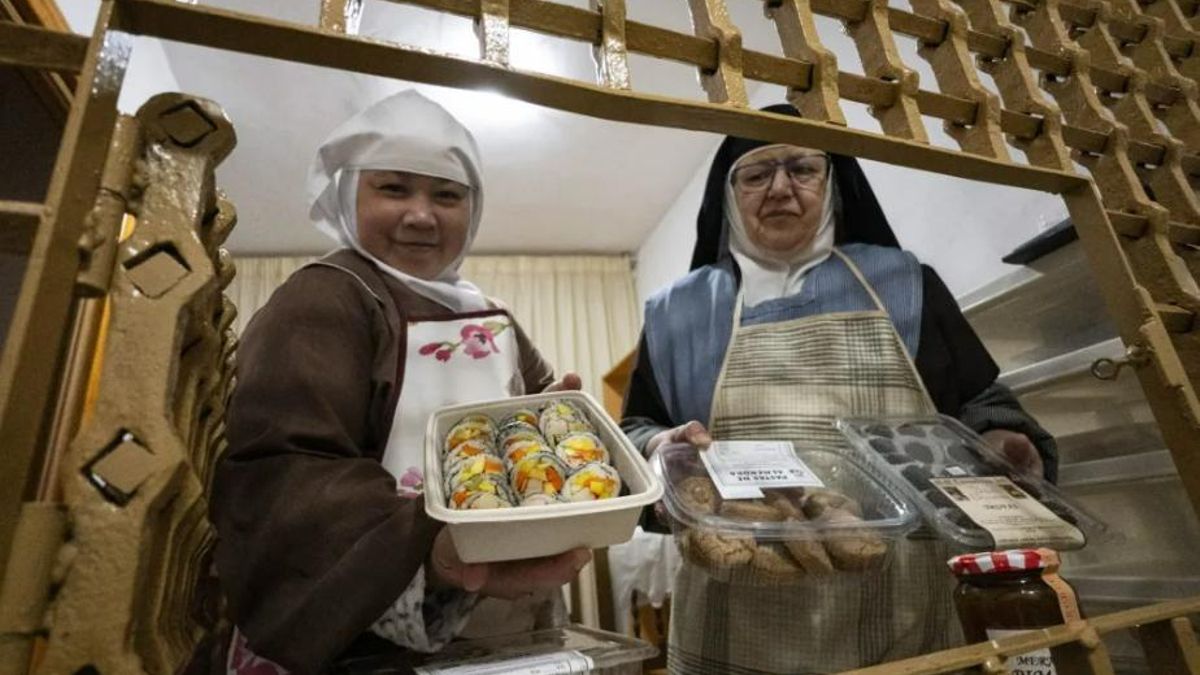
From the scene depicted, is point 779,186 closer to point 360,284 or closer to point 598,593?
point 360,284

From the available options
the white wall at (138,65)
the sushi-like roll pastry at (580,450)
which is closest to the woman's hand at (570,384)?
the sushi-like roll pastry at (580,450)

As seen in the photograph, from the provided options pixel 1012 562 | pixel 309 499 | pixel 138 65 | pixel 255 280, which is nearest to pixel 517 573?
pixel 309 499

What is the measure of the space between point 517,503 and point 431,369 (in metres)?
0.30

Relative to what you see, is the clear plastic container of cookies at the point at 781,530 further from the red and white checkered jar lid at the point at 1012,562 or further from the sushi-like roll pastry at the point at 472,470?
the sushi-like roll pastry at the point at 472,470

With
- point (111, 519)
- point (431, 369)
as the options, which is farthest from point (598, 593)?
point (111, 519)

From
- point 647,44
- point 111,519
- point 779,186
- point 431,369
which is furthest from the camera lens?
point 779,186

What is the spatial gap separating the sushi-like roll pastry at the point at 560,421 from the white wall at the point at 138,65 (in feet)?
4.95

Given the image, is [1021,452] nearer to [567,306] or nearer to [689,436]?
[689,436]

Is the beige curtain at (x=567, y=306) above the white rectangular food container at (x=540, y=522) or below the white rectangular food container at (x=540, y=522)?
Answer: above

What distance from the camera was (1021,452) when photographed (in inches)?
34.8

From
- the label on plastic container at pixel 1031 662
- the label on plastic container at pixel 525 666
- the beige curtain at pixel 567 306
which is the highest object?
the beige curtain at pixel 567 306

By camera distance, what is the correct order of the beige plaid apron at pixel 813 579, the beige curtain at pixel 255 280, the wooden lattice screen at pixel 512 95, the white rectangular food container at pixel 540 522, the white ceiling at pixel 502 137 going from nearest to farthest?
the wooden lattice screen at pixel 512 95, the white rectangular food container at pixel 540 522, the beige plaid apron at pixel 813 579, the white ceiling at pixel 502 137, the beige curtain at pixel 255 280

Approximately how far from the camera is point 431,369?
0.73 m

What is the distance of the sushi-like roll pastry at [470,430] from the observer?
0.58 meters
